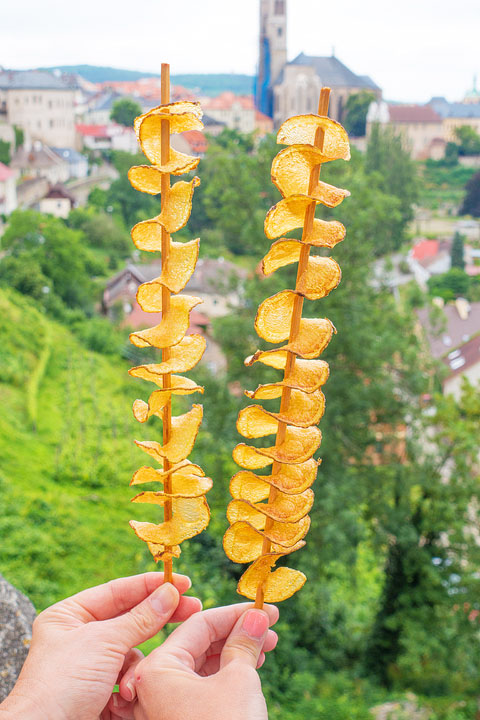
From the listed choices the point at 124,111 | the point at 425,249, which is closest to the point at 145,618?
the point at 425,249

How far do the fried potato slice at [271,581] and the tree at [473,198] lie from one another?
38.4 m

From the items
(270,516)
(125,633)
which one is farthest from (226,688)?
(270,516)

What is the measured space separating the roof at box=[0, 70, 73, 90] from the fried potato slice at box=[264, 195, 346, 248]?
32082 mm

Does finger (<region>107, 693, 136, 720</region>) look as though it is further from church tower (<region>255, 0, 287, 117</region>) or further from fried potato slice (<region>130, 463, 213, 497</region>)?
church tower (<region>255, 0, 287, 117</region>)

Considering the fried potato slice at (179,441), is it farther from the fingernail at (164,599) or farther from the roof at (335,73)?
the roof at (335,73)

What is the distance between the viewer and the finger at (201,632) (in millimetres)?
1301

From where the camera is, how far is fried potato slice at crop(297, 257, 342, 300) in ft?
3.25

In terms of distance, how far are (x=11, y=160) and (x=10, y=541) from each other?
78.6ft

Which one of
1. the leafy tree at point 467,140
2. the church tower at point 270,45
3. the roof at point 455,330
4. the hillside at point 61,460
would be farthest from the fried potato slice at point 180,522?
the leafy tree at point 467,140

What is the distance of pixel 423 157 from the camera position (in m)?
46.5

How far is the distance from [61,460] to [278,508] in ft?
28.4

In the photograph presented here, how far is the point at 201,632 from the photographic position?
133 centimetres

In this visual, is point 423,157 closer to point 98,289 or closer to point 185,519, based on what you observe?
point 98,289

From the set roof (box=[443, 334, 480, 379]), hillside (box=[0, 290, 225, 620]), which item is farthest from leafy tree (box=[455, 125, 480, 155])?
hillside (box=[0, 290, 225, 620])
